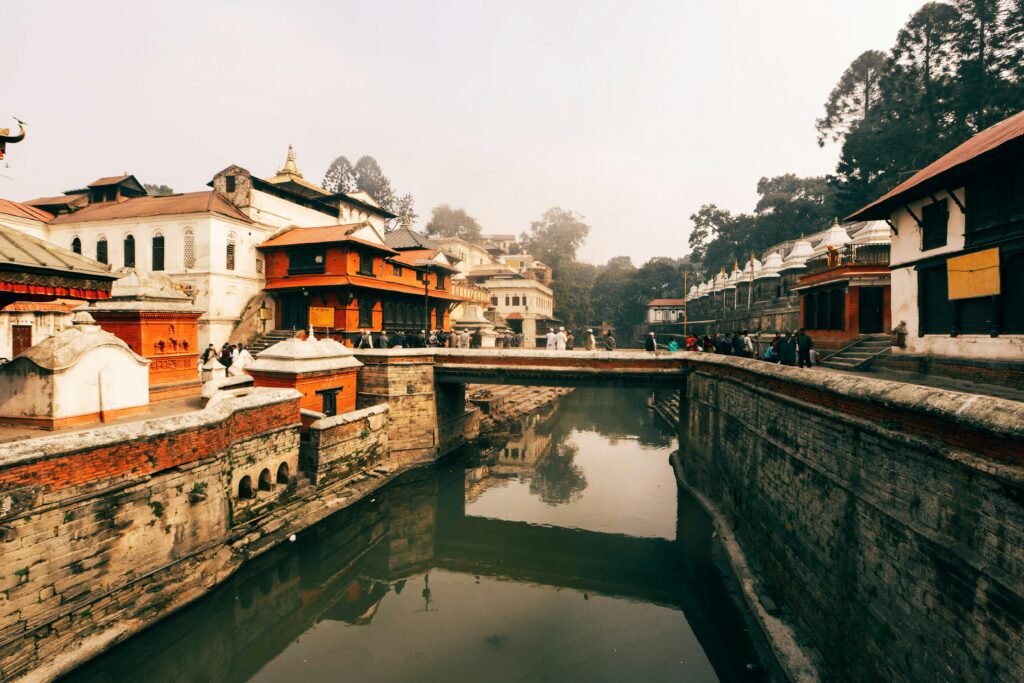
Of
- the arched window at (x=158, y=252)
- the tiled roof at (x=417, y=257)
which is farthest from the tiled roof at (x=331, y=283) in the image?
the arched window at (x=158, y=252)

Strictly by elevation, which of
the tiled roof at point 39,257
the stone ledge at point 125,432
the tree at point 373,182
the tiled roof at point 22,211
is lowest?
the stone ledge at point 125,432

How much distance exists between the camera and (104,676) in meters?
8.71

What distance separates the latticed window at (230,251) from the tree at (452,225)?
50.7 meters

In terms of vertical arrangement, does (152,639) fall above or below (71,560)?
below

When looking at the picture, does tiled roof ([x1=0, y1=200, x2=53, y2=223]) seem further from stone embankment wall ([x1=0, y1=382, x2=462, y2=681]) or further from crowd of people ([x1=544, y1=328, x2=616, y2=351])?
crowd of people ([x1=544, y1=328, x2=616, y2=351])

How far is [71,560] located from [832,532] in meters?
13.4

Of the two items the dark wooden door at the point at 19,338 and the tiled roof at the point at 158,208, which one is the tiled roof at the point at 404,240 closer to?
the tiled roof at the point at 158,208

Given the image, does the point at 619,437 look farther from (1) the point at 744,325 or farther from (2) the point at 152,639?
(2) the point at 152,639

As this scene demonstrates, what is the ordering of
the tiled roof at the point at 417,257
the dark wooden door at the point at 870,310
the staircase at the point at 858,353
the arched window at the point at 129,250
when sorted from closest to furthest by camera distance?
the staircase at the point at 858,353
the dark wooden door at the point at 870,310
the arched window at the point at 129,250
the tiled roof at the point at 417,257

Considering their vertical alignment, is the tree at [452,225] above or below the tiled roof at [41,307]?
above

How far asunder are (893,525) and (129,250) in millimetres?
36642

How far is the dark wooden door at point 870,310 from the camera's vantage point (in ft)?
63.0

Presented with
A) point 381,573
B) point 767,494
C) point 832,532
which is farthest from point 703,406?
point 381,573

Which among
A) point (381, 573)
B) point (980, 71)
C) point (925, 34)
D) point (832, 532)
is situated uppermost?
point (925, 34)
